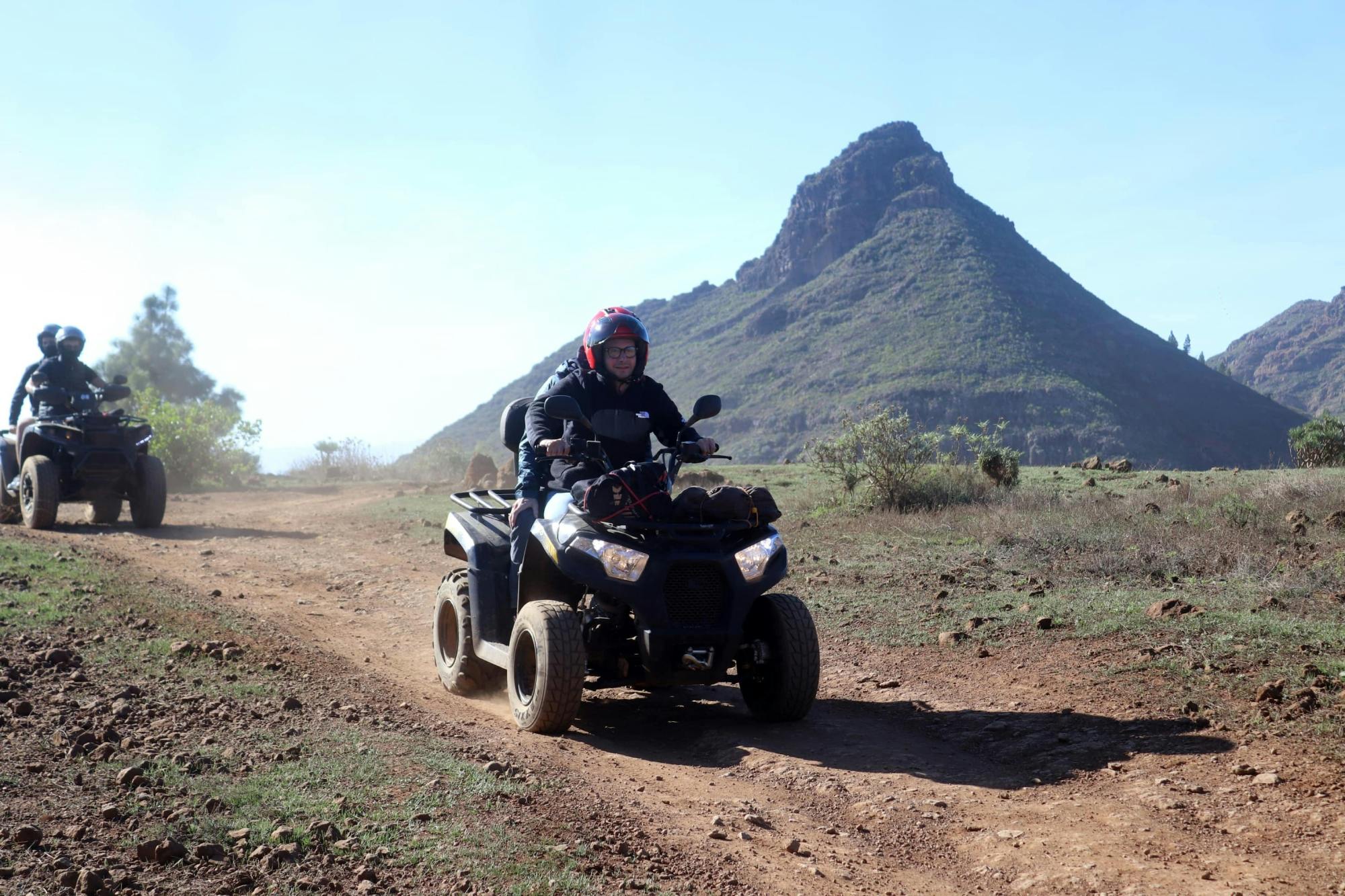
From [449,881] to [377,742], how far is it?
1793 millimetres

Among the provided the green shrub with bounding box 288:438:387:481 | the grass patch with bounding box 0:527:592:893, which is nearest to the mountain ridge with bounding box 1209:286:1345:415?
the green shrub with bounding box 288:438:387:481

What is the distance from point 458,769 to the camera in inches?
197

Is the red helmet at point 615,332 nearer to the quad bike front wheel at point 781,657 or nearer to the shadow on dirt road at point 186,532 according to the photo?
the quad bike front wheel at point 781,657

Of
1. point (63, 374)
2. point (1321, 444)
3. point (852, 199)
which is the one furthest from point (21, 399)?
point (852, 199)

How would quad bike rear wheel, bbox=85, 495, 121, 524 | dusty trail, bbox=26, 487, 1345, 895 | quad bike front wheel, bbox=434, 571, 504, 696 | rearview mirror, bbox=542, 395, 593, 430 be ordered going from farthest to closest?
quad bike rear wheel, bbox=85, 495, 121, 524
quad bike front wheel, bbox=434, 571, 504, 696
rearview mirror, bbox=542, 395, 593, 430
dusty trail, bbox=26, 487, 1345, 895

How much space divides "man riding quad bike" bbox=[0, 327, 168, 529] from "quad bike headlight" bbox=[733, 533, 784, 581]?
41.9ft

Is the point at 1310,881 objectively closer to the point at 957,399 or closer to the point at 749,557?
the point at 749,557

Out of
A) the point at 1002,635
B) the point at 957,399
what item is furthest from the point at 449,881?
the point at 957,399

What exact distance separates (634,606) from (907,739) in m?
1.76

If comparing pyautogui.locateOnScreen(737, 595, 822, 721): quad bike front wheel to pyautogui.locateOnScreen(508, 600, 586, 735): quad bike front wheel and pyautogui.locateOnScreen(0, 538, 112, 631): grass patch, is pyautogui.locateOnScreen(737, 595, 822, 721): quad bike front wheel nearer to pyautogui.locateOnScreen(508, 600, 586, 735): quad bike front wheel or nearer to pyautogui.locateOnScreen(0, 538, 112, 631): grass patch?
pyautogui.locateOnScreen(508, 600, 586, 735): quad bike front wheel

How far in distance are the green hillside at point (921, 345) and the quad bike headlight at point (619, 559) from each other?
46125 mm

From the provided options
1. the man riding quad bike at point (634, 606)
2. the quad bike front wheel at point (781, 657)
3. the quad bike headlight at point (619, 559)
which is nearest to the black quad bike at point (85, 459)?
the man riding quad bike at point (634, 606)

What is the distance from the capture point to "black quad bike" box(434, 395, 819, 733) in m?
5.90

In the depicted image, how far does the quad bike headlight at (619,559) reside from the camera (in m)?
5.90
